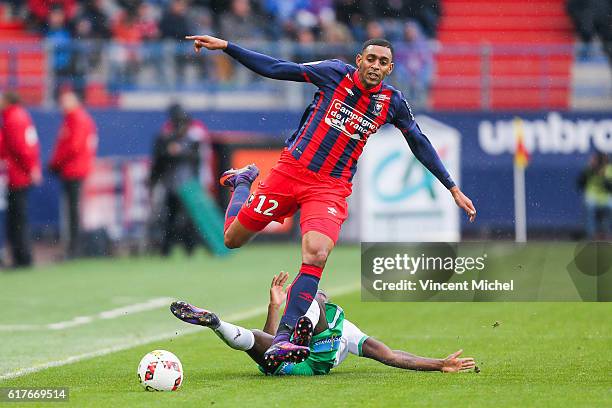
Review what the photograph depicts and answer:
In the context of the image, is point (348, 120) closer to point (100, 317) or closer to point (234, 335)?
point (234, 335)

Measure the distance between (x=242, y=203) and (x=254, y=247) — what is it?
487 inches

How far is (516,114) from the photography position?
77.2 ft

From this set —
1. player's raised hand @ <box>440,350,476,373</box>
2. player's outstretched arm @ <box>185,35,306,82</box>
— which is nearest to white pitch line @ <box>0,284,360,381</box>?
player's outstretched arm @ <box>185,35,306,82</box>

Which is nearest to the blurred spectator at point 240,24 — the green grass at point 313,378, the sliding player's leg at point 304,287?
the green grass at point 313,378

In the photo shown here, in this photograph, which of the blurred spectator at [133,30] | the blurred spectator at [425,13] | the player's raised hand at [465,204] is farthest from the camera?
the blurred spectator at [425,13]

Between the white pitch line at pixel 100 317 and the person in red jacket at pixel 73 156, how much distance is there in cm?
622

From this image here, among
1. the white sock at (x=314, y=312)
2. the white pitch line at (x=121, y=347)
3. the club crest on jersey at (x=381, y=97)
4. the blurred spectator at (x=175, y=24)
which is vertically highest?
the blurred spectator at (x=175, y=24)

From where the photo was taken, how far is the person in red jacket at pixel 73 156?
68.5 ft

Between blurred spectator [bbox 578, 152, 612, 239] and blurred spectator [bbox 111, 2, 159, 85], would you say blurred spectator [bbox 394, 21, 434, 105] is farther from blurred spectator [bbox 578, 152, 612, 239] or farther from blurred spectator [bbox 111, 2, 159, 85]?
blurred spectator [bbox 111, 2, 159, 85]

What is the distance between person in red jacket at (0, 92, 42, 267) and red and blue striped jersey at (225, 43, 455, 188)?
33.5ft

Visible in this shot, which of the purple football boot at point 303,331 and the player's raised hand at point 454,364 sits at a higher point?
the purple football boot at point 303,331

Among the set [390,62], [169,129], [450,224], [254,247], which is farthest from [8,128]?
[390,62]

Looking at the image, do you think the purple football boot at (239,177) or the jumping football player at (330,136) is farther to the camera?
the purple football boot at (239,177)

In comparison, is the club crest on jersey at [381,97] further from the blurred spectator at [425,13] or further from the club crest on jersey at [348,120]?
the blurred spectator at [425,13]
